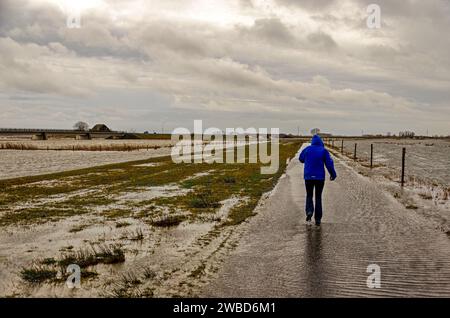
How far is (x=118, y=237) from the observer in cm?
994

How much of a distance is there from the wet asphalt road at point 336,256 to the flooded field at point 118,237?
22.2 inches

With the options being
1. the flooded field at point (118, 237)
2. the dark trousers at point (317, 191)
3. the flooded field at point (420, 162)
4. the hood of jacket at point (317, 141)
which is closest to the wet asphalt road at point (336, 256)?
the dark trousers at point (317, 191)

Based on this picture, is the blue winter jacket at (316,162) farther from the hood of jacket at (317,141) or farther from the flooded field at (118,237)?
the flooded field at (118,237)

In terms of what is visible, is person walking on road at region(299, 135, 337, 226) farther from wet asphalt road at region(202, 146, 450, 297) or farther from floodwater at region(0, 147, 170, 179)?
floodwater at region(0, 147, 170, 179)

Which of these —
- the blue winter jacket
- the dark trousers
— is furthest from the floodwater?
the blue winter jacket

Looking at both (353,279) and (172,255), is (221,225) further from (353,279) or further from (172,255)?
(353,279)

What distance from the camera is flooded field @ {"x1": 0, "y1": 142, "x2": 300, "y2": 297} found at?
666cm

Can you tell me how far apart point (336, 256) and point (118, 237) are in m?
4.96

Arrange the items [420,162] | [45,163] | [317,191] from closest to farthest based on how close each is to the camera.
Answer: [317,191] < [45,163] < [420,162]

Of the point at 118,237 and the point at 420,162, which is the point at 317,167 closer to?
the point at 118,237

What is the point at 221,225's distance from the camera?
11.4 meters

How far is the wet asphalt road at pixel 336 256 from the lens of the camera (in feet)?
20.7

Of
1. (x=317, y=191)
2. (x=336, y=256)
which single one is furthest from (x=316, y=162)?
(x=336, y=256)
